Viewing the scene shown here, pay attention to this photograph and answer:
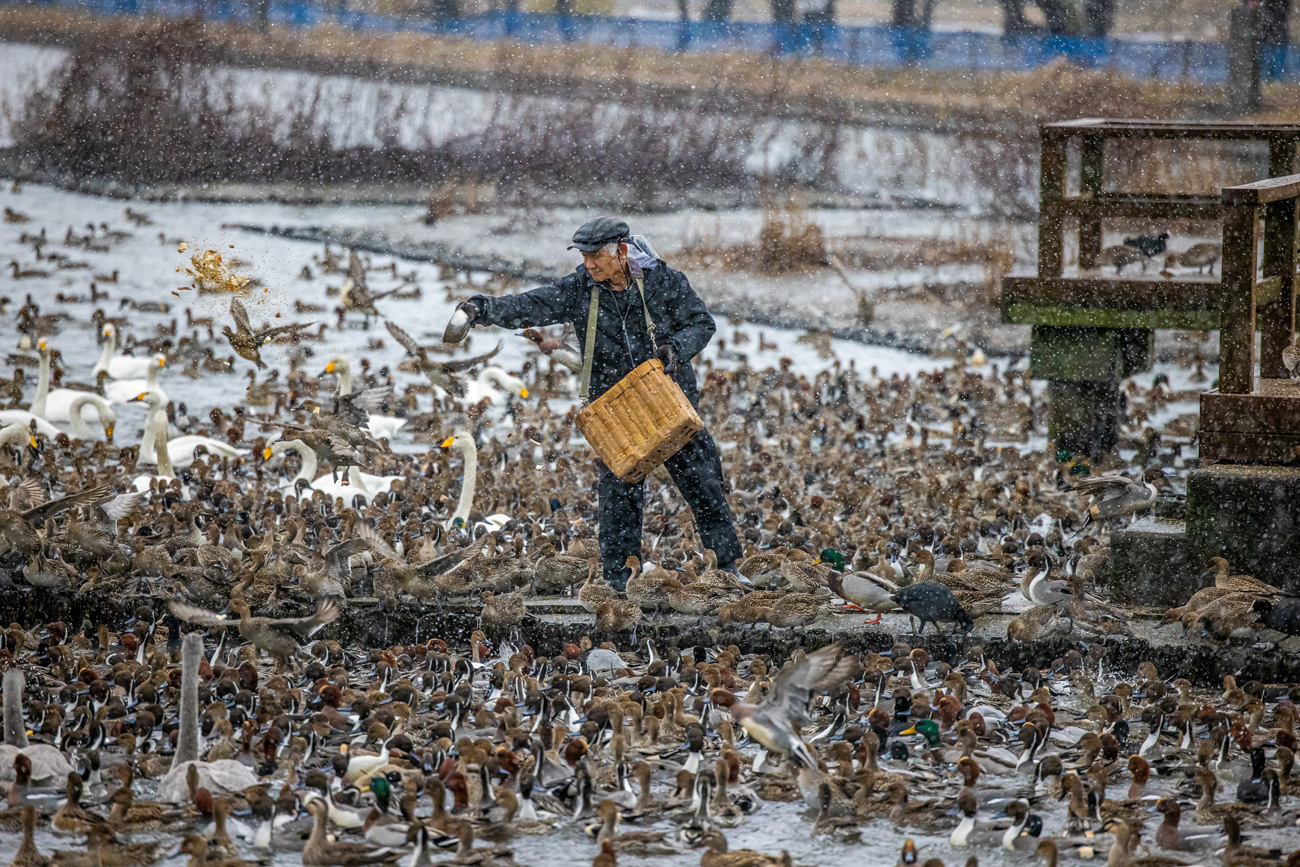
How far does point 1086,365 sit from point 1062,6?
23.6 meters

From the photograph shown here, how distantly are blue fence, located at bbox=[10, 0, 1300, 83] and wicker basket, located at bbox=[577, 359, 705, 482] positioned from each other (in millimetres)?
25948

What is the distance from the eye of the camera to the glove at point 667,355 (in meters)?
7.85

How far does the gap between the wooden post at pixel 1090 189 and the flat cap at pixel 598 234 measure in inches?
218

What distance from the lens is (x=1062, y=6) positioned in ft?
109

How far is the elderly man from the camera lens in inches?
314

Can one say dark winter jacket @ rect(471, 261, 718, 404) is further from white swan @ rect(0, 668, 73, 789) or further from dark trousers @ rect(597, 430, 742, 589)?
white swan @ rect(0, 668, 73, 789)

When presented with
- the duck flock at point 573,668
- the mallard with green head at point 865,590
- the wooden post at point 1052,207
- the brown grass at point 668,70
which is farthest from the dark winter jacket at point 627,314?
the brown grass at point 668,70

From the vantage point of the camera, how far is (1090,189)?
12359 millimetres

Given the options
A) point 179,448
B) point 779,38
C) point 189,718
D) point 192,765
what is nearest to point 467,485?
point 179,448

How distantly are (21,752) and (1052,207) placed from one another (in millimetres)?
8365

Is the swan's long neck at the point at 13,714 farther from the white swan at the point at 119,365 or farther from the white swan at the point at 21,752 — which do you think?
the white swan at the point at 119,365

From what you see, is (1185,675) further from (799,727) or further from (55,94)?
(55,94)

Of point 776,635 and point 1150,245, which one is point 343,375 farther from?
point 1150,245

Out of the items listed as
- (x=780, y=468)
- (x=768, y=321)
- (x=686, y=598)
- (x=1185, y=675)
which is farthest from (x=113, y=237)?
(x=1185, y=675)
